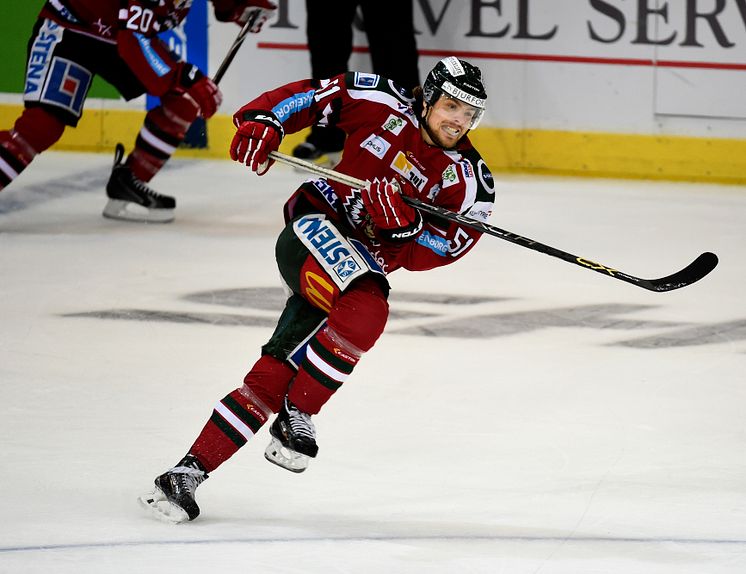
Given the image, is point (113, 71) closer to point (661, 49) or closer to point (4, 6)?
point (4, 6)

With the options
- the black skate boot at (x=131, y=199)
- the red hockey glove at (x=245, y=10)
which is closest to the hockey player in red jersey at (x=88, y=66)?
the red hockey glove at (x=245, y=10)

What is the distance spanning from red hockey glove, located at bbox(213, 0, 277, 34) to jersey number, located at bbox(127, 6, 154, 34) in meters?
0.49

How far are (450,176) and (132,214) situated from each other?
315cm

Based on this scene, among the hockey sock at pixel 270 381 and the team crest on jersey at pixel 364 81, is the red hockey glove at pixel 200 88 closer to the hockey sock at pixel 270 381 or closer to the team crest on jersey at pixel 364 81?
the team crest on jersey at pixel 364 81

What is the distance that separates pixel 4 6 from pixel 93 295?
2.85m

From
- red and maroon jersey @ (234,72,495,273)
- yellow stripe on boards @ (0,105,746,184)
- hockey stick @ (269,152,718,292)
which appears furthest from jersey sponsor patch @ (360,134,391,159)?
yellow stripe on boards @ (0,105,746,184)

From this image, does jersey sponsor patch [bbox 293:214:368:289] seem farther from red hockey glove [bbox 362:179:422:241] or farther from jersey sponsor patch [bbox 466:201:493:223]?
jersey sponsor patch [bbox 466:201:493:223]

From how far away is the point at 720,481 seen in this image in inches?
127

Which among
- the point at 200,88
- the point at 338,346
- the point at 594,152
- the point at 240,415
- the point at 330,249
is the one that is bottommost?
the point at 594,152

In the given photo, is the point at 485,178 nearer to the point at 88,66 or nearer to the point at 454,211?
the point at 454,211

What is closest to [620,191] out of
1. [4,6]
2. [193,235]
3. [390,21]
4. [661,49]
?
[661,49]

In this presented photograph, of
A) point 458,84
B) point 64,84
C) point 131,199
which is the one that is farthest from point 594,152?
point 458,84

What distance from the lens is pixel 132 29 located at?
546 centimetres

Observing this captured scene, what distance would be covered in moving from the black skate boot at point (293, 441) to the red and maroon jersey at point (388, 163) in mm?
412
